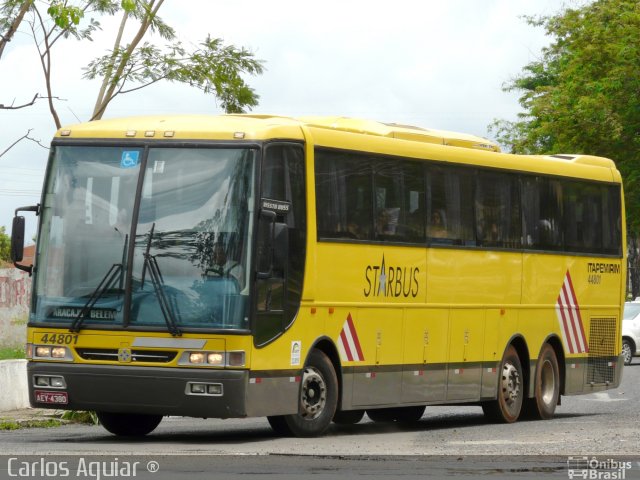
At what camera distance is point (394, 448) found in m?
15.4

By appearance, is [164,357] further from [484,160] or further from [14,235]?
[484,160]

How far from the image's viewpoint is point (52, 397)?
15734 millimetres

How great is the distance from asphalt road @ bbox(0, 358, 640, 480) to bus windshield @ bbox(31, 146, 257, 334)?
1285 millimetres

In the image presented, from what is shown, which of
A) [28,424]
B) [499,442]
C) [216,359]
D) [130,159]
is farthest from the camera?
[28,424]

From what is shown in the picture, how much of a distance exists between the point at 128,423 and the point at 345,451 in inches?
130

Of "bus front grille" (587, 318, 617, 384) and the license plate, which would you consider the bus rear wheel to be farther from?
"bus front grille" (587, 318, 617, 384)

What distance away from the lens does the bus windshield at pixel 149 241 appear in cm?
1539

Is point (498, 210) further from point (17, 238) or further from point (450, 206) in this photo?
point (17, 238)

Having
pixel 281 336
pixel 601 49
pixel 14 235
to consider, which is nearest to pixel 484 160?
pixel 281 336

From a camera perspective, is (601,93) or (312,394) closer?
(312,394)

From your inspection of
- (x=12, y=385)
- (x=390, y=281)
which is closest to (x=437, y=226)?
(x=390, y=281)

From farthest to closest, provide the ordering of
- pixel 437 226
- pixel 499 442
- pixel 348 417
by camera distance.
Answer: pixel 348 417
pixel 437 226
pixel 499 442

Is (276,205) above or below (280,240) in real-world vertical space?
above

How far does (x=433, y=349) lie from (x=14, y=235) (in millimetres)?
5354
